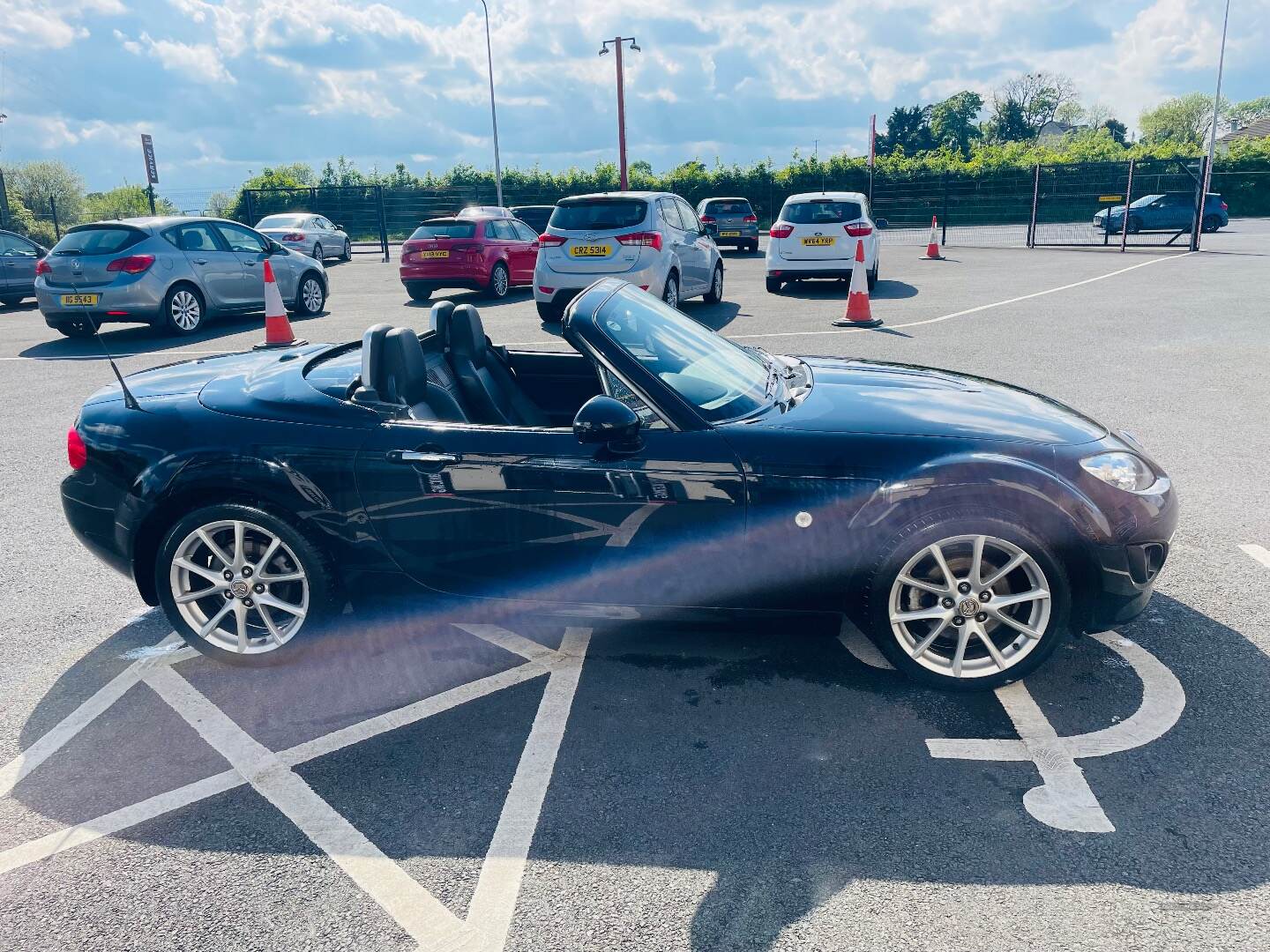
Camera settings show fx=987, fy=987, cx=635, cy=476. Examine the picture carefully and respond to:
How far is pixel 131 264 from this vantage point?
11797 mm

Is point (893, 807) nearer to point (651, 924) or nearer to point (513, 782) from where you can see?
point (651, 924)

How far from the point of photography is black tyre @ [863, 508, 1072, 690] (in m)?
3.18

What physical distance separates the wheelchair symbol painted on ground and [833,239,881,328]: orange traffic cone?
8.59 meters

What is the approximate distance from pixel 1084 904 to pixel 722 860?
2.88 feet

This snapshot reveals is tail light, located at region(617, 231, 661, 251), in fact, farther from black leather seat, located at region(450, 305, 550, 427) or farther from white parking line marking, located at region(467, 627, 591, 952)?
white parking line marking, located at region(467, 627, 591, 952)

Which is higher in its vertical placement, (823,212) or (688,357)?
(823,212)

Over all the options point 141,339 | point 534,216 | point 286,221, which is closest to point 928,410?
point 141,339

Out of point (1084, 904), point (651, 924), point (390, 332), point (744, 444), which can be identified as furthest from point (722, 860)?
point (390, 332)

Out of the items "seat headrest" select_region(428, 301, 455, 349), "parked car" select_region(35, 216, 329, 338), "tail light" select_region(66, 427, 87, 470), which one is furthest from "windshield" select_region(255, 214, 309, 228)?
"tail light" select_region(66, 427, 87, 470)

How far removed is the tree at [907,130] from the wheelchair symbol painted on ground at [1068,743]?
305 feet

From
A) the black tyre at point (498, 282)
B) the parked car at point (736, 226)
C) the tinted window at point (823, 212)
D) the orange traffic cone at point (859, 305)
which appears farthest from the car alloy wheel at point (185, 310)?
the parked car at point (736, 226)

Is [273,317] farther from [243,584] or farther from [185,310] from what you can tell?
[243,584]

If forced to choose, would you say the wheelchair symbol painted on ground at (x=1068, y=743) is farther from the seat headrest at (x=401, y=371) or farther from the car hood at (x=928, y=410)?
the seat headrest at (x=401, y=371)

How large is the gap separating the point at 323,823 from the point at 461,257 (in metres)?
13.9
